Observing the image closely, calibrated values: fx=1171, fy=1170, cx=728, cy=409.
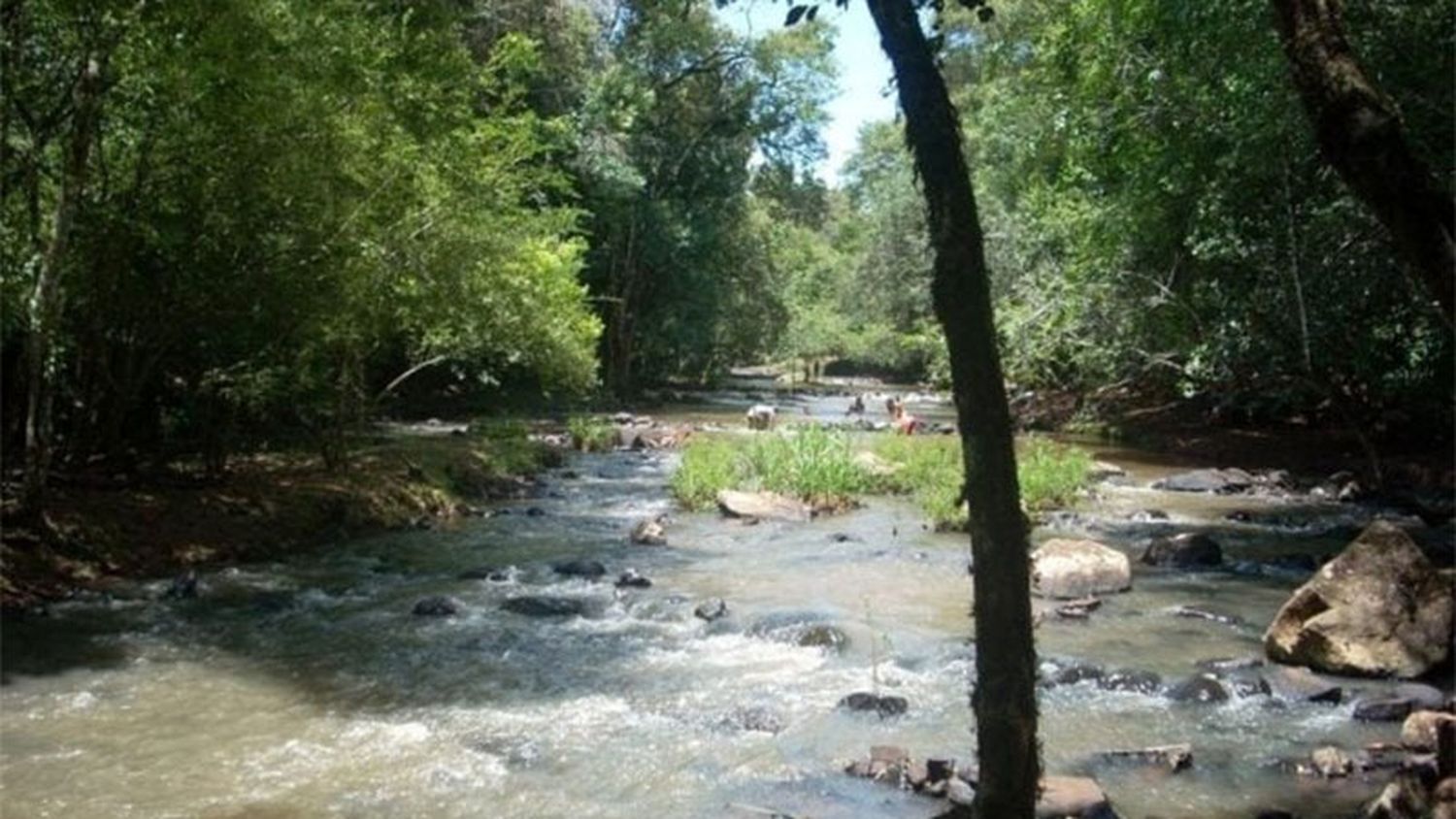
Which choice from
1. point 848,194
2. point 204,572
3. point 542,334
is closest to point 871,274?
point 848,194

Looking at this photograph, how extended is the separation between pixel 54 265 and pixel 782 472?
11.6 meters

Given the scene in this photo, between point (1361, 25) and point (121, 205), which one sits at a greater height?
point (1361, 25)

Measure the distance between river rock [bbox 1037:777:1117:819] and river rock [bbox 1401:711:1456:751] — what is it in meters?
2.35

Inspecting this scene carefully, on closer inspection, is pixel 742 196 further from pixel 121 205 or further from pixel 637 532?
pixel 121 205

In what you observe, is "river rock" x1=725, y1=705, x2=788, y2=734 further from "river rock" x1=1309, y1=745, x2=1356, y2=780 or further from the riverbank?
the riverbank

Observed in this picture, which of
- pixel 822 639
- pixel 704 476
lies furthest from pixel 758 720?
pixel 704 476

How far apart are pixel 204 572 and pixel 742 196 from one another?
30.8 meters

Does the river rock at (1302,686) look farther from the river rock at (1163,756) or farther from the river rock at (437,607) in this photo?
the river rock at (437,607)

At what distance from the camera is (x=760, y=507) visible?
1820 cm

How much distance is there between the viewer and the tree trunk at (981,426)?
3674mm

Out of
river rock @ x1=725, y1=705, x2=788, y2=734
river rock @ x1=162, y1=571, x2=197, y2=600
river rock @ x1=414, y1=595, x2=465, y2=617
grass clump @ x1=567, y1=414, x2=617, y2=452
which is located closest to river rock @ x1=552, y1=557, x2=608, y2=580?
river rock @ x1=414, y1=595, x2=465, y2=617

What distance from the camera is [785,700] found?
9219 mm

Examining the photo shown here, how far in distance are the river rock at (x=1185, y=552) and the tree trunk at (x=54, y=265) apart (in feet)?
40.3

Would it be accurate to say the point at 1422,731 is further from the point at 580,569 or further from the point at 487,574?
the point at 487,574
